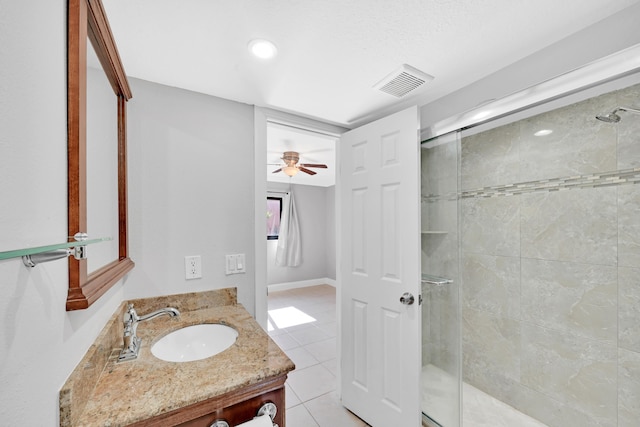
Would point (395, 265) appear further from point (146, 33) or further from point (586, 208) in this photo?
point (146, 33)

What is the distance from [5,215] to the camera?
45 cm

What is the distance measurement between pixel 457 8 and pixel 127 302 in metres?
2.02

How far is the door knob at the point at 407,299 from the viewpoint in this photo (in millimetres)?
1552

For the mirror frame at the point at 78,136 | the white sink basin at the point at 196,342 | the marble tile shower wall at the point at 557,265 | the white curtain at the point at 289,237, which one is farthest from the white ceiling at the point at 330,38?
the white curtain at the point at 289,237

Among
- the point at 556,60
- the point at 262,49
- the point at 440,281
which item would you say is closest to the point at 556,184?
the point at 556,60

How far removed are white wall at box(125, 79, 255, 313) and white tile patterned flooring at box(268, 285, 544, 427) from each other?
94cm

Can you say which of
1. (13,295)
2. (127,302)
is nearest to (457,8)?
(13,295)

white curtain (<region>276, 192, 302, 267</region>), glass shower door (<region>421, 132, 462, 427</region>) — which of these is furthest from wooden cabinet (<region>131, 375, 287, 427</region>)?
white curtain (<region>276, 192, 302, 267</region>)

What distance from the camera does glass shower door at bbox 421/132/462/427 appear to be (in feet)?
5.39

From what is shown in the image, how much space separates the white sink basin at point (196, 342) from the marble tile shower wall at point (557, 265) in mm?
1460

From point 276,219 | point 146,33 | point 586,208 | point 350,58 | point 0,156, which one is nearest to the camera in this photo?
point 0,156

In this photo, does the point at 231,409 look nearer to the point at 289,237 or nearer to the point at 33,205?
the point at 33,205

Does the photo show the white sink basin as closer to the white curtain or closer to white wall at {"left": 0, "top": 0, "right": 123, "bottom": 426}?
white wall at {"left": 0, "top": 0, "right": 123, "bottom": 426}

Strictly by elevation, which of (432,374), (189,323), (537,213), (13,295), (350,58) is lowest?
(432,374)
